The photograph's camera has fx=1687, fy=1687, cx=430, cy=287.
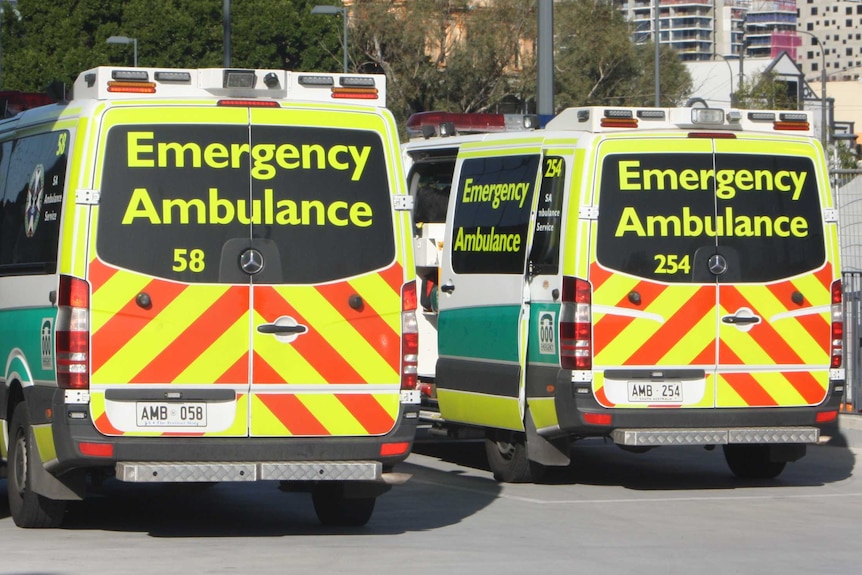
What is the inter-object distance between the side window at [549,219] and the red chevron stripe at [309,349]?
2.59 meters

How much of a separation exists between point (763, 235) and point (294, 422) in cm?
397

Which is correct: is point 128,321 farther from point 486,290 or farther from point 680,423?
point 680,423

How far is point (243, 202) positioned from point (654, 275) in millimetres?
3355

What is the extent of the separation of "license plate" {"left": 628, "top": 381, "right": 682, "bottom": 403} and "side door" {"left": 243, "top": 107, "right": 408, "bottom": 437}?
8.22ft

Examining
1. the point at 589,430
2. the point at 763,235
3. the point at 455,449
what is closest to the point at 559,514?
the point at 589,430

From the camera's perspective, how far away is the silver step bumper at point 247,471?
8555mm

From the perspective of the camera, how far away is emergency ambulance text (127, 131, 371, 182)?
28.5 feet

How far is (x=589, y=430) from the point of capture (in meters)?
10.9

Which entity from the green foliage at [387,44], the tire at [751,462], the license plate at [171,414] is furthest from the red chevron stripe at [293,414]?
the green foliage at [387,44]

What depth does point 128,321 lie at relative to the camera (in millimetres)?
8594

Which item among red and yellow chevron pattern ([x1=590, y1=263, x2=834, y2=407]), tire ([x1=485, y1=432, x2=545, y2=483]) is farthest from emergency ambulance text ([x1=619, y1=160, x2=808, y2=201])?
tire ([x1=485, y1=432, x2=545, y2=483])

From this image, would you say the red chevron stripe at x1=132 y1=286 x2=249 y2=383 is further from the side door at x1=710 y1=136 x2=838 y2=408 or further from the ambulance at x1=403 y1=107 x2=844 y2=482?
the side door at x1=710 y1=136 x2=838 y2=408

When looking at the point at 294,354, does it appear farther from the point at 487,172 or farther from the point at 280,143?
the point at 487,172

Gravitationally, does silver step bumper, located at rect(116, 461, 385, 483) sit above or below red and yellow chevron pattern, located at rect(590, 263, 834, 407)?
below
